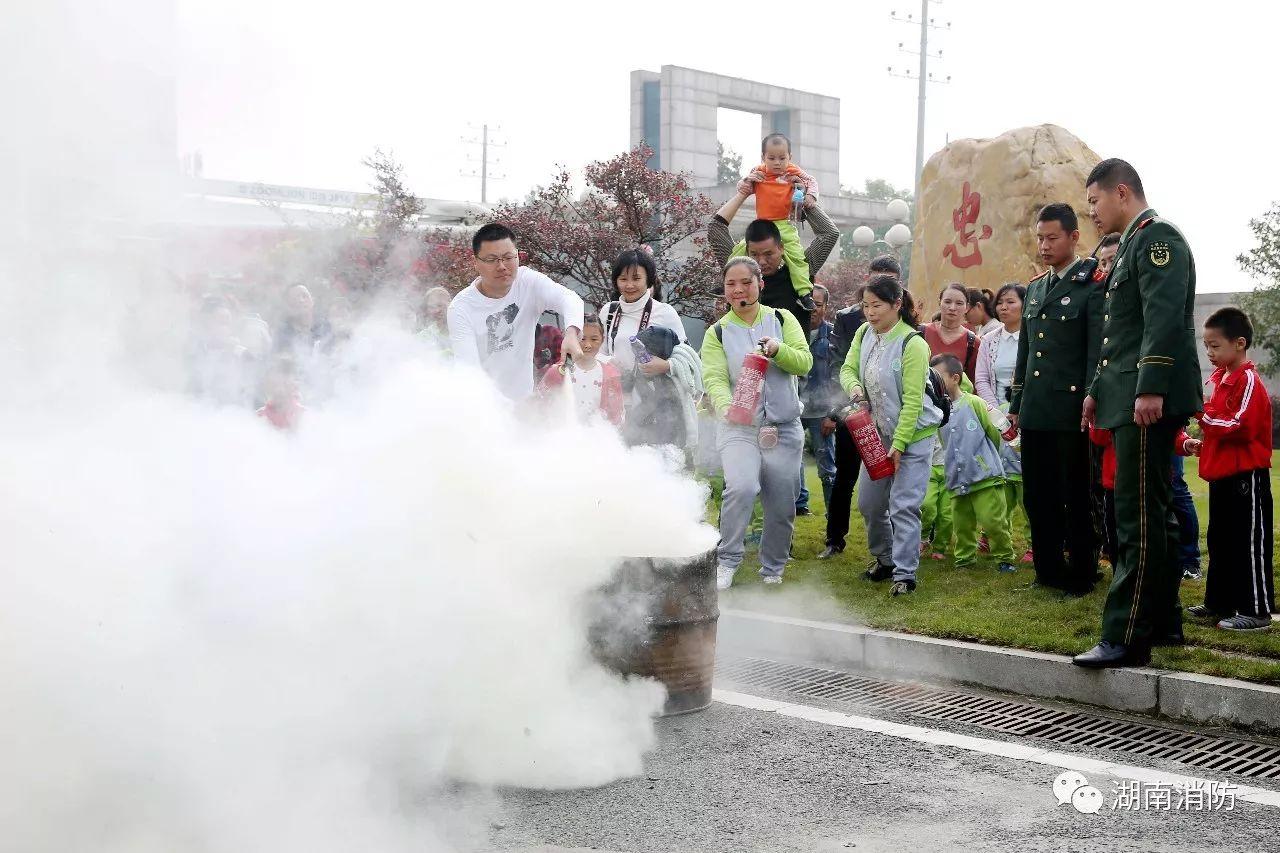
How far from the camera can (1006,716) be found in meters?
5.10

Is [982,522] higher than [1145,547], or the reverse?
[1145,547]

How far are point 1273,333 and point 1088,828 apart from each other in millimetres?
26851

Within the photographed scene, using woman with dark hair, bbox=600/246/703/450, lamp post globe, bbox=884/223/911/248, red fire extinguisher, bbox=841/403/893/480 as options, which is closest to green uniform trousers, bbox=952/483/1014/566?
red fire extinguisher, bbox=841/403/893/480

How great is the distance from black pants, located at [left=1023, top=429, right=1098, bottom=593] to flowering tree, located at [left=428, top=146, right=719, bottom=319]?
5.52 meters

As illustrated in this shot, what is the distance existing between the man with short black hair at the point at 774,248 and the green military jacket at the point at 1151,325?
8.88 ft

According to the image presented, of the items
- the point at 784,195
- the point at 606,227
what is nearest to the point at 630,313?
the point at 784,195

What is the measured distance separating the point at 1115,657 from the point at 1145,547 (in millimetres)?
501

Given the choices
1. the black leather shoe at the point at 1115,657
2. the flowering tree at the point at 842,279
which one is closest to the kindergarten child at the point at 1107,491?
the black leather shoe at the point at 1115,657

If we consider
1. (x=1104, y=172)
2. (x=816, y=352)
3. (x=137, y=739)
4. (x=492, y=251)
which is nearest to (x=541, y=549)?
(x=137, y=739)

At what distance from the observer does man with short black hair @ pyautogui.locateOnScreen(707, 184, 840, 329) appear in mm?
7973

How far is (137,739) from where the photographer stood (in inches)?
128

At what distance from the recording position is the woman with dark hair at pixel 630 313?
7551 millimetres

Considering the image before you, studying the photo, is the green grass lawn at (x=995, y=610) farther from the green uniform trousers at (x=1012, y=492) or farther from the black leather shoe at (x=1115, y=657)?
the green uniform trousers at (x=1012, y=492)

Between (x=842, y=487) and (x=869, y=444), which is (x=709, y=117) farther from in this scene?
(x=869, y=444)
